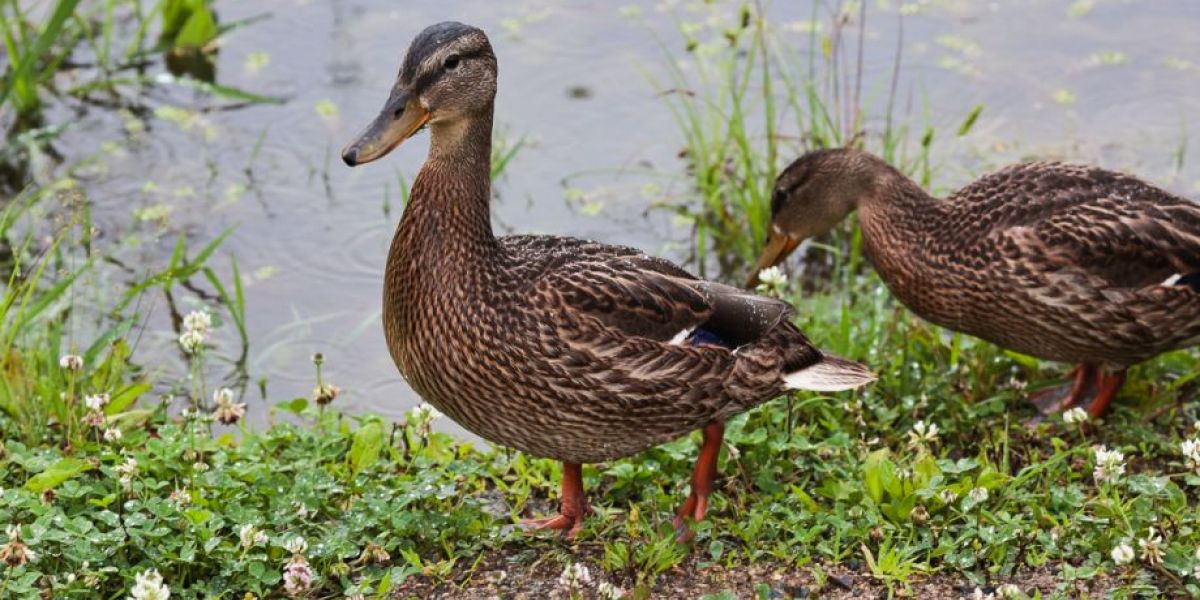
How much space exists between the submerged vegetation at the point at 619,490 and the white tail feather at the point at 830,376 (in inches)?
11.1

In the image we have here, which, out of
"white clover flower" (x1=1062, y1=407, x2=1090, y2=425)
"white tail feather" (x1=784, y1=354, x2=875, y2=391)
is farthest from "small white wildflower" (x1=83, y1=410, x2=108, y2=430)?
"white clover flower" (x1=1062, y1=407, x2=1090, y2=425)

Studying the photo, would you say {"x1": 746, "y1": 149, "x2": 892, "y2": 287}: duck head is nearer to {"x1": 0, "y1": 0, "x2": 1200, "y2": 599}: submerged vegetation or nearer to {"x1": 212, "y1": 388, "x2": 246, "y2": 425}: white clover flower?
{"x1": 0, "y1": 0, "x2": 1200, "y2": 599}: submerged vegetation

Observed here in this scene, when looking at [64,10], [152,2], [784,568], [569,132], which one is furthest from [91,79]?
[784,568]

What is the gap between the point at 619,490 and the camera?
16.4 feet

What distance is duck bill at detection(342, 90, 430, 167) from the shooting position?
14.0 ft

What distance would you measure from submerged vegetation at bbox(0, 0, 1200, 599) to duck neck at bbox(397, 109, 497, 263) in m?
0.71

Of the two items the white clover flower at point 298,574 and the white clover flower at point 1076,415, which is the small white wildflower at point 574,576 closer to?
the white clover flower at point 298,574

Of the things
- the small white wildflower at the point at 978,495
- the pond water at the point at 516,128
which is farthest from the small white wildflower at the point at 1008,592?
the pond water at the point at 516,128

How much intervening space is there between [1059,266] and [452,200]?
206 cm

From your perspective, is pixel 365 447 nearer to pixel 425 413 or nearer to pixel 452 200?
pixel 425 413

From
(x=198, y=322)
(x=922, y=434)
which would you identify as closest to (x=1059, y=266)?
(x=922, y=434)

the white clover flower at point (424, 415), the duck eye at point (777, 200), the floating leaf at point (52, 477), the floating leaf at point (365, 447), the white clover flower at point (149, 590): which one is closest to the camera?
the white clover flower at point (149, 590)

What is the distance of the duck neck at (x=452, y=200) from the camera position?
4496mm

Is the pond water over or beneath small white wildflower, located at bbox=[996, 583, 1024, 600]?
over
